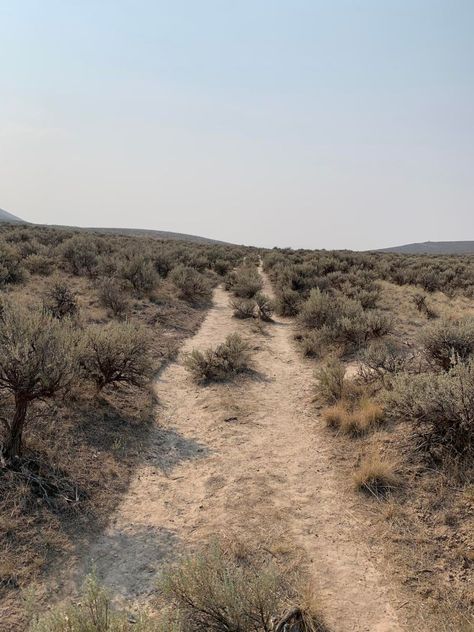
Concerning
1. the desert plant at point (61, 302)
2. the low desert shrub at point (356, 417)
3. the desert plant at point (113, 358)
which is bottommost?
the low desert shrub at point (356, 417)

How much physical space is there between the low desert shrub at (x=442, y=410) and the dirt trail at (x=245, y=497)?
1.28 meters

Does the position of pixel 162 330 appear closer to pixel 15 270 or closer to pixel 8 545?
pixel 15 270

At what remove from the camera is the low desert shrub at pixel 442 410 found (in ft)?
16.9

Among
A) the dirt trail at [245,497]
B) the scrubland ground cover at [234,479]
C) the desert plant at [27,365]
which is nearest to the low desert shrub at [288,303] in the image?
the scrubland ground cover at [234,479]

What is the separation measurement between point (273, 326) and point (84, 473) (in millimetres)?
9986

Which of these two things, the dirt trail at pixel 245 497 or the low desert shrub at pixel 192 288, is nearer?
the dirt trail at pixel 245 497

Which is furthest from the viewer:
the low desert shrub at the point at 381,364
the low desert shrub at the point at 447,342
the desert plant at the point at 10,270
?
the desert plant at the point at 10,270

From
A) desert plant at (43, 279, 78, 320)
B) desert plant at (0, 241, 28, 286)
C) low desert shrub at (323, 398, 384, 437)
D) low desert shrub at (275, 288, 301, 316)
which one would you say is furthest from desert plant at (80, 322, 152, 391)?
desert plant at (0, 241, 28, 286)

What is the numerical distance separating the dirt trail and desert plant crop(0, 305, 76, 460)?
1.60 m

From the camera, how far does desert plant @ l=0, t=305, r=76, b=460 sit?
Result: 5.01 meters

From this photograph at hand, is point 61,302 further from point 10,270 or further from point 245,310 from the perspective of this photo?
point 245,310

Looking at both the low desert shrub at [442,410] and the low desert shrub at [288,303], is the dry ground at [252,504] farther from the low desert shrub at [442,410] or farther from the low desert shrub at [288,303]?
the low desert shrub at [288,303]

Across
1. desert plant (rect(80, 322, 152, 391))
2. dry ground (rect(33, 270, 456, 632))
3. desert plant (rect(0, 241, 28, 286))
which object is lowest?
dry ground (rect(33, 270, 456, 632))

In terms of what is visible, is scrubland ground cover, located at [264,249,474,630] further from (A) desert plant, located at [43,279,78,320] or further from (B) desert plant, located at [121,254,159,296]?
(B) desert plant, located at [121,254,159,296]
